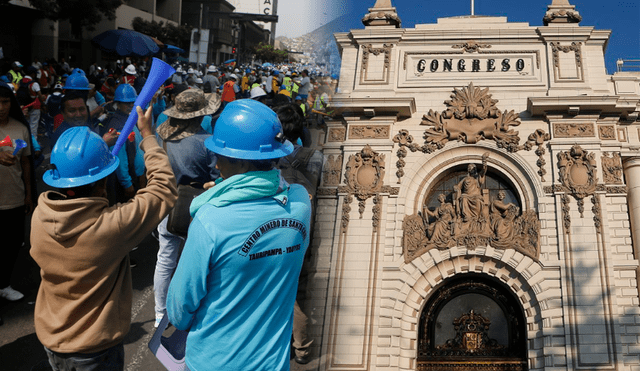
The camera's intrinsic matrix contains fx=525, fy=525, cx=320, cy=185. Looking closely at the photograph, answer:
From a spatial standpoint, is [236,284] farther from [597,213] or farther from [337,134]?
[597,213]

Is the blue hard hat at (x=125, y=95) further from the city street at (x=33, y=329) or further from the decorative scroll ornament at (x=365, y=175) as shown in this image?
the decorative scroll ornament at (x=365, y=175)

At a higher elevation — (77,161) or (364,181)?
(364,181)

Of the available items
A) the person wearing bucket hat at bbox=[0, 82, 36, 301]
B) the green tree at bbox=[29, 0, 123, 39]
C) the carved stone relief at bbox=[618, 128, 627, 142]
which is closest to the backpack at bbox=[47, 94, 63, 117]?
the person wearing bucket hat at bbox=[0, 82, 36, 301]

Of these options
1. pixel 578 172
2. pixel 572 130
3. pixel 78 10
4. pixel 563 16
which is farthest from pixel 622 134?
pixel 78 10

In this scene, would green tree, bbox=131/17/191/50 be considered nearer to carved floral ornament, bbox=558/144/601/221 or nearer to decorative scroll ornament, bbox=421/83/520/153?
decorative scroll ornament, bbox=421/83/520/153

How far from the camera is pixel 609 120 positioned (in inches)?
527

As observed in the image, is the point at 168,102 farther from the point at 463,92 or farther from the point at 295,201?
the point at 295,201

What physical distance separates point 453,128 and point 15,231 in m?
11.0

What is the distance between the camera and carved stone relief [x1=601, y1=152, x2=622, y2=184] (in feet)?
43.0

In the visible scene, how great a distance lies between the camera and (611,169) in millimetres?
13117

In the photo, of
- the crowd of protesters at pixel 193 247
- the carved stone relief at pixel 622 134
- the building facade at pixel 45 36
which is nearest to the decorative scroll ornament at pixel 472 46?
the carved stone relief at pixel 622 134

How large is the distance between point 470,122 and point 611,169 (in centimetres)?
362

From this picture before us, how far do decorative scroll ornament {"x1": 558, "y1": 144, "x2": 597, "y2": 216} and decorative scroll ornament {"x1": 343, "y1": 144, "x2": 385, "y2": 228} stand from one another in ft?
14.7

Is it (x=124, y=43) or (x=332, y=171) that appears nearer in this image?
(x=332, y=171)
